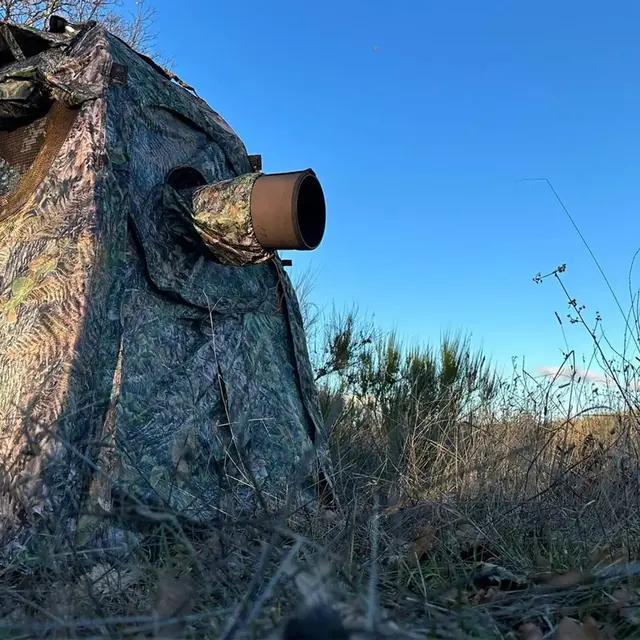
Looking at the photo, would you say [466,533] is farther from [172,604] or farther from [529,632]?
→ [172,604]

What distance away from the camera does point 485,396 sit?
15.0ft

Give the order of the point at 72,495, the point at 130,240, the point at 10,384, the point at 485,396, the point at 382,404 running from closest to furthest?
the point at 72,495, the point at 10,384, the point at 130,240, the point at 485,396, the point at 382,404

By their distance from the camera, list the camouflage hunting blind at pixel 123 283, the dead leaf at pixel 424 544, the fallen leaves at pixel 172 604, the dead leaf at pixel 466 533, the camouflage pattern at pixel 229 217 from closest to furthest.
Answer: the fallen leaves at pixel 172 604 → the dead leaf at pixel 424 544 → the dead leaf at pixel 466 533 → the camouflage hunting blind at pixel 123 283 → the camouflage pattern at pixel 229 217

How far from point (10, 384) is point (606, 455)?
2.14 metres

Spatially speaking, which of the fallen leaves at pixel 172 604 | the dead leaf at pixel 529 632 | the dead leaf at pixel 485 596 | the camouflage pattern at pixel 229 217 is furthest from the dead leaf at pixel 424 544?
the camouflage pattern at pixel 229 217

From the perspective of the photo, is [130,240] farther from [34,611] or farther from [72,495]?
[34,611]

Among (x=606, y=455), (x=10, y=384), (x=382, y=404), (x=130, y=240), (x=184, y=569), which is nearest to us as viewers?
(x=184, y=569)

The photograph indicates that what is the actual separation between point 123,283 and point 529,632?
1687 millimetres

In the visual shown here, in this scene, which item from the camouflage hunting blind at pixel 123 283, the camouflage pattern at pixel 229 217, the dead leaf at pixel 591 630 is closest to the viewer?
the dead leaf at pixel 591 630

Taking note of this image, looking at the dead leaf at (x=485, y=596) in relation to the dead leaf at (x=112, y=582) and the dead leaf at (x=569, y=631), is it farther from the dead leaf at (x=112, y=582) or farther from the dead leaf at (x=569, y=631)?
the dead leaf at (x=112, y=582)

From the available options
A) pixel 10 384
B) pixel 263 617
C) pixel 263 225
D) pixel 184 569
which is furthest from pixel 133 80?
pixel 263 617

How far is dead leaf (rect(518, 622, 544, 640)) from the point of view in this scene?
3.92 feet

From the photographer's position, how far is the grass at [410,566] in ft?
3.22

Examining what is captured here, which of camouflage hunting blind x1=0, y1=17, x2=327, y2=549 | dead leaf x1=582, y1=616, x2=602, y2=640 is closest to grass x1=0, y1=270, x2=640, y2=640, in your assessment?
dead leaf x1=582, y1=616, x2=602, y2=640
